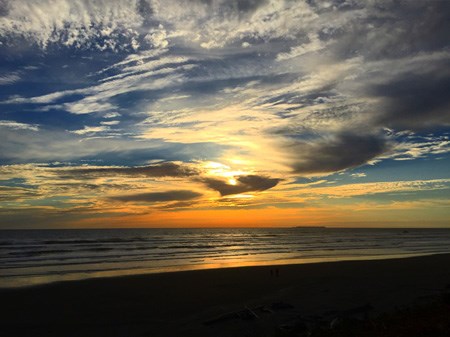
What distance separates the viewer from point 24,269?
112 feet

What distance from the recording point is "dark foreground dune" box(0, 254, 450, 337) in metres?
14.4

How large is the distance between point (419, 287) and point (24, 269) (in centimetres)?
3205

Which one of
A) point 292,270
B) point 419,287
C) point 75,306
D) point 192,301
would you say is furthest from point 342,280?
point 75,306

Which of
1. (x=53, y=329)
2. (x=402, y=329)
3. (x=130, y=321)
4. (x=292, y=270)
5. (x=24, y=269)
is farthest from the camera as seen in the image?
(x=24, y=269)

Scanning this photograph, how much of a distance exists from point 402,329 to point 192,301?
12.4m

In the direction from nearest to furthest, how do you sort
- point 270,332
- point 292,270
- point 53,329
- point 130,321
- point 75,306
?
point 270,332 < point 53,329 < point 130,321 < point 75,306 < point 292,270

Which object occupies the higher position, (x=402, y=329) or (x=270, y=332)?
(x=402, y=329)

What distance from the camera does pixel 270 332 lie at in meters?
12.8

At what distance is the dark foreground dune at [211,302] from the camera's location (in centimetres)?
1438

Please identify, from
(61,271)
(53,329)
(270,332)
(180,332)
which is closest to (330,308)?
(270,332)

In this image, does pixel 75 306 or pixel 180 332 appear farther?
pixel 75 306

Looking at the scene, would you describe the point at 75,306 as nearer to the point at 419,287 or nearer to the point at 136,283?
the point at 136,283

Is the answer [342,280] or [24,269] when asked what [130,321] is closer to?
[342,280]

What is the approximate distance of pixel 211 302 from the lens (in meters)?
Answer: 19.4
